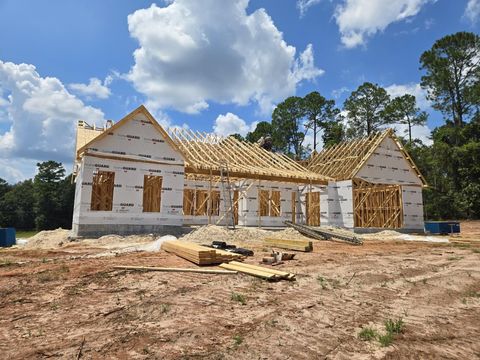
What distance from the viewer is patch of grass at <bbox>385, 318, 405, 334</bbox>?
3.48 metres

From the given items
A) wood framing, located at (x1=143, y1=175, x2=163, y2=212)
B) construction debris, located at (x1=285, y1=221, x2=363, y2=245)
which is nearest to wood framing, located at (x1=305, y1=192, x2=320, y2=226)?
construction debris, located at (x1=285, y1=221, x2=363, y2=245)

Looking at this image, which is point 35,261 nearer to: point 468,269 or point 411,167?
point 468,269

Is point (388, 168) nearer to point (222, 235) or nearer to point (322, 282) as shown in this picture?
point (222, 235)

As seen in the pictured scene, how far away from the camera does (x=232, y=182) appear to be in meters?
20.9

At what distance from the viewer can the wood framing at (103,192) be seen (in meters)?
14.9

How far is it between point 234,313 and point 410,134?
1540 inches

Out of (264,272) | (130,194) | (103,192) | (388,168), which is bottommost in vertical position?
(264,272)

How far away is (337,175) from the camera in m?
19.9

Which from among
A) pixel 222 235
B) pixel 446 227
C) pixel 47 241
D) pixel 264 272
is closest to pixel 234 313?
pixel 264 272

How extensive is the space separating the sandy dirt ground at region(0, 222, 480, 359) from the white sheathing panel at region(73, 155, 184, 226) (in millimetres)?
6746

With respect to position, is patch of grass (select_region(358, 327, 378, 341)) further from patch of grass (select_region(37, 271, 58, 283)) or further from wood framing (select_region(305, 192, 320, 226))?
wood framing (select_region(305, 192, 320, 226))

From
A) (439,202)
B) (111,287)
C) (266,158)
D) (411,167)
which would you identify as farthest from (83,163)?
(439,202)

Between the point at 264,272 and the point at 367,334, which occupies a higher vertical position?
the point at 264,272

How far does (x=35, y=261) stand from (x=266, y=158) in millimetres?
15298
